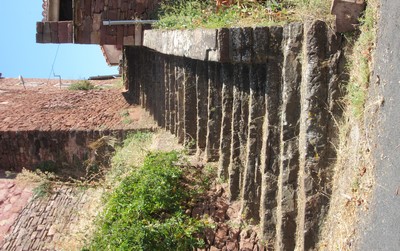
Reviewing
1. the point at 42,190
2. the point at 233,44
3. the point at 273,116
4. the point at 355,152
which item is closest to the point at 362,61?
the point at 355,152

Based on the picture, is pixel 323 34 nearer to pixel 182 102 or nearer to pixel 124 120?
pixel 182 102

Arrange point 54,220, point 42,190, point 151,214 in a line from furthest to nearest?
point 42,190 → point 54,220 → point 151,214

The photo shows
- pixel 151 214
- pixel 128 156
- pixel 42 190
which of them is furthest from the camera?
pixel 42 190

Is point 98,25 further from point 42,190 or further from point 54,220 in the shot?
point 54,220

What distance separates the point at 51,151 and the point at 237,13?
5524mm

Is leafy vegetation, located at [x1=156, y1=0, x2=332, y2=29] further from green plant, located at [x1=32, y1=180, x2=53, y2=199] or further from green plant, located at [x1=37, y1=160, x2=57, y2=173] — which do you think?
green plant, located at [x1=37, y1=160, x2=57, y2=173]

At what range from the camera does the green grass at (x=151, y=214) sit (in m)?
6.07

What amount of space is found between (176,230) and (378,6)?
10.9 feet

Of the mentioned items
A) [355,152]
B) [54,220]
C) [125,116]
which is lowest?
[54,220]

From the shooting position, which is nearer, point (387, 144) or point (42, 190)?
point (387, 144)

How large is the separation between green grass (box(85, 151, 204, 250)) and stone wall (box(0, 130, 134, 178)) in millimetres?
3110

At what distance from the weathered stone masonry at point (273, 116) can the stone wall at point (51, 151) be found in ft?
12.4

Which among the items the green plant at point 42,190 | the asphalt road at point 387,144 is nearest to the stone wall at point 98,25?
the green plant at point 42,190

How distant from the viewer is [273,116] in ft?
18.1
